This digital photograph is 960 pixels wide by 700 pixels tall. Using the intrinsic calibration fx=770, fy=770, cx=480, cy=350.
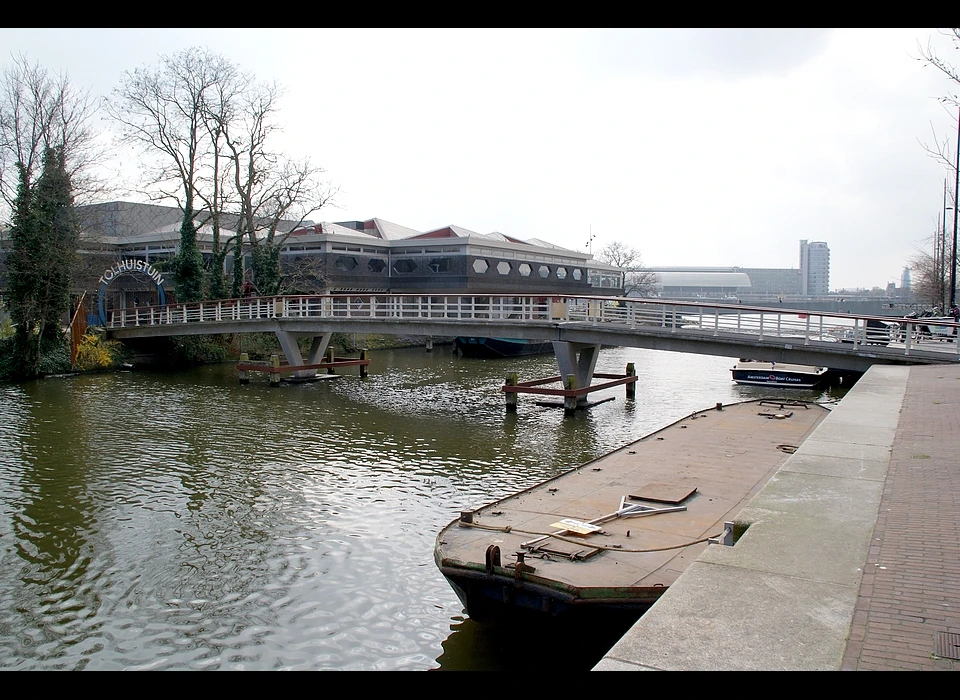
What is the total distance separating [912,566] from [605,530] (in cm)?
399

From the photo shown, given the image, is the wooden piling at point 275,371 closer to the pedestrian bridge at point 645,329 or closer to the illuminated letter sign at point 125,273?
the pedestrian bridge at point 645,329

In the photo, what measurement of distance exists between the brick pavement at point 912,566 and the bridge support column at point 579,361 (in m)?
15.8

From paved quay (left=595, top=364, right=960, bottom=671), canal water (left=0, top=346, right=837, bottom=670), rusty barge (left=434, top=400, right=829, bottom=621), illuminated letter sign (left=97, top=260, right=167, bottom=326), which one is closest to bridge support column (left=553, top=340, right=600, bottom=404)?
canal water (left=0, top=346, right=837, bottom=670)

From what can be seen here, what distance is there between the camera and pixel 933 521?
7.50m

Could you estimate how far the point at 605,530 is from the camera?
9.77m

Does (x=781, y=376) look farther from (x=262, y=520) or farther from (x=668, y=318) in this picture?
(x=262, y=520)

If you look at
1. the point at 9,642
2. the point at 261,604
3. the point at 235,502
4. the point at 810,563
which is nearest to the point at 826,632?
the point at 810,563

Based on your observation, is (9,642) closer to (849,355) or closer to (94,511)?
(94,511)

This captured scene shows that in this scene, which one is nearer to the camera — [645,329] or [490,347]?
[645,329]

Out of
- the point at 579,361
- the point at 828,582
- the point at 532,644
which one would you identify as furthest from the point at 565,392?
the point at 828,582
